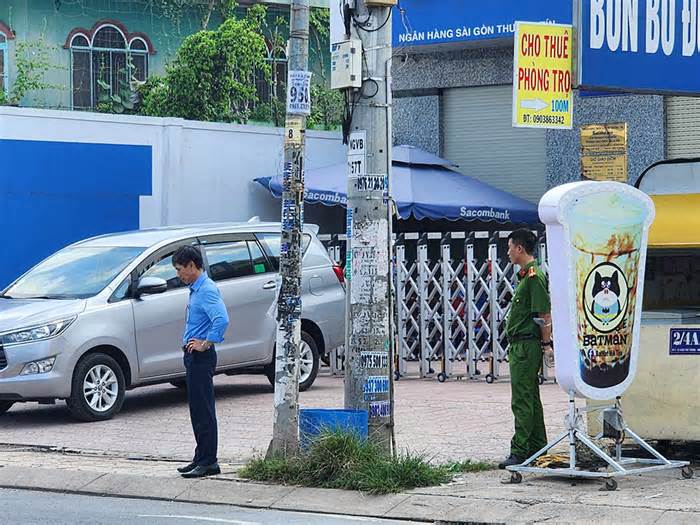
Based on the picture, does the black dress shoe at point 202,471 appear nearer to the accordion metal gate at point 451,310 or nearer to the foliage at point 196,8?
the accordion metal gate at point 451,310

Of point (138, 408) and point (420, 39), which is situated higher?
point (420, 39)

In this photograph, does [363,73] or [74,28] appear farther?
[74,28]

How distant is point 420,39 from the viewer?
20672 millimetres

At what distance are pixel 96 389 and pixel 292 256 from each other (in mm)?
4294

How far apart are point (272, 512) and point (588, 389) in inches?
95.6

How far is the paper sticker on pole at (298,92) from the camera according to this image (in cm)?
1073

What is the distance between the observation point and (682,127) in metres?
19.1

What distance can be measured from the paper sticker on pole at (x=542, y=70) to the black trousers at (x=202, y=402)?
11.8 feet

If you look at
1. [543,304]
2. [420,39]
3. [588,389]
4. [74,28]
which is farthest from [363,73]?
[74,28]

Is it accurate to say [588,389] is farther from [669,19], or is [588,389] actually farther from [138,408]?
[138,408]

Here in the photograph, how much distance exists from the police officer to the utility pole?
1.69 m

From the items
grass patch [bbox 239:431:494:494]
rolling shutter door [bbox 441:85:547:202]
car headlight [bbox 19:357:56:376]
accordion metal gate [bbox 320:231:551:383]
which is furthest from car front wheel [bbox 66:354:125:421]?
rolling shutter door [bbox 441:85:547:202]

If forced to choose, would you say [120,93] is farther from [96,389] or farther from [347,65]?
[347,65]

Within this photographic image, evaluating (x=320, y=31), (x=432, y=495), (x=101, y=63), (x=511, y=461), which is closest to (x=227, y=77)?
(x=101, y=63)
